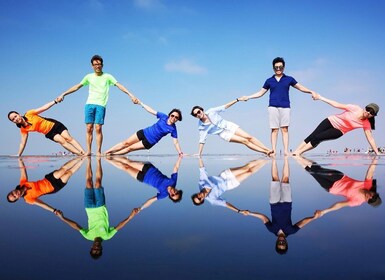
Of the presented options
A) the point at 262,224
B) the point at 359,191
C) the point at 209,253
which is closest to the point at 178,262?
the point at 209,253

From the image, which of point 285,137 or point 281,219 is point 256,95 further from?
point 281,219

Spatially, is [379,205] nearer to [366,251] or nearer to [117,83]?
[366,251]

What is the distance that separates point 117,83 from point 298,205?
859 cm

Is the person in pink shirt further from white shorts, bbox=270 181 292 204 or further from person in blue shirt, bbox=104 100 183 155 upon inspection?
white shorts, bbox=270 181 292 204

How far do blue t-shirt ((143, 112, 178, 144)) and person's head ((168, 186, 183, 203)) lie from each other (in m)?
6.26

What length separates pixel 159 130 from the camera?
985 centimetres

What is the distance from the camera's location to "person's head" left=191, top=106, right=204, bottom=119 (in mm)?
9945

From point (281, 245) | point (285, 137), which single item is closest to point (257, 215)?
point (281, 245)

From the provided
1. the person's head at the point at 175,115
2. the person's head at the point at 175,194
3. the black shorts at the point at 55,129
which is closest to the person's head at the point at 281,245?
the person's head at the point at 175,194

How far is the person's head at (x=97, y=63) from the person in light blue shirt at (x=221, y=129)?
3.17 metres

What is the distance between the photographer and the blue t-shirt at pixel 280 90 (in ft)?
32.4

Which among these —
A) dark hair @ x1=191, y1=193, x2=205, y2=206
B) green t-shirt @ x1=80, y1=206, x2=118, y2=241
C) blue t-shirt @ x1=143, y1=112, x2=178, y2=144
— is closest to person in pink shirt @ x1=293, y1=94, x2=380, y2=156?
blue t-shirt @ x1=143, y1=112, x2=178, y2=144

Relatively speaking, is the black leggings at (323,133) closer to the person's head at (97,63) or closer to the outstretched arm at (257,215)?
the person's head at (97,63)

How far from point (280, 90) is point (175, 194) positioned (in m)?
7.56
